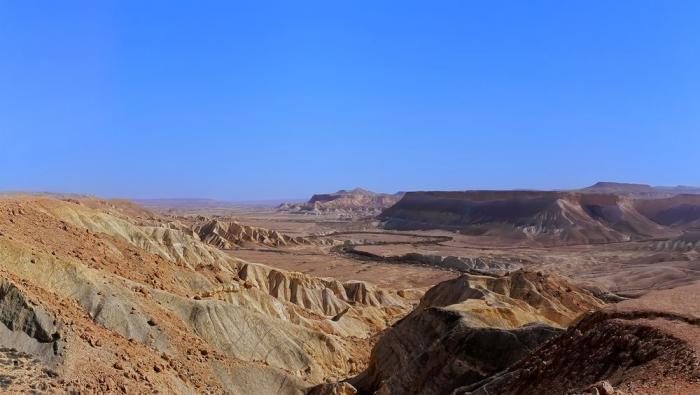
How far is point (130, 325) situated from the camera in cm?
2302

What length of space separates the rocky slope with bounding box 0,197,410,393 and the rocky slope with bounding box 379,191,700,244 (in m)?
84.3

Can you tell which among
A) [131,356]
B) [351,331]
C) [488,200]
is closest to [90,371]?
[131,356]

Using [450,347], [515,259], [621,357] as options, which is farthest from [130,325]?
[515,259]

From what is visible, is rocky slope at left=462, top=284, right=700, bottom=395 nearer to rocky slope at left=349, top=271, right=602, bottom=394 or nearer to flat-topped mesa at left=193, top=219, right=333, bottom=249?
rocky slope at left=349, top=271, right=602, bottom=394

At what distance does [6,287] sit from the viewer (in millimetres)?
19797

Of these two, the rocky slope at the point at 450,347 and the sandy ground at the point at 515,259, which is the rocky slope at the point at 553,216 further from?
the rocky slope at the point at 450,347

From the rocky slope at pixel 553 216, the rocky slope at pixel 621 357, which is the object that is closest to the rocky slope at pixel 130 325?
the rocky slope at pixel 621 357

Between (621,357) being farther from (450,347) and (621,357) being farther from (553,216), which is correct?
(553,216)

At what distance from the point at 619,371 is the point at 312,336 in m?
18.6

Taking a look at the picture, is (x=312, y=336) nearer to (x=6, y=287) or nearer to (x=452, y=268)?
(x=6, y=287)

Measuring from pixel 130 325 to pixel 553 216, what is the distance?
107334 millimetres

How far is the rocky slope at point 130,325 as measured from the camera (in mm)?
19047

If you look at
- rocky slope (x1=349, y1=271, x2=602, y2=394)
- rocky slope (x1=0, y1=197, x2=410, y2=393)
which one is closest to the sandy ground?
rocky slope (x1=349, y1=271, x2=602, y2=394)

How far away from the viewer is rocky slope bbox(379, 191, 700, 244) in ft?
380
